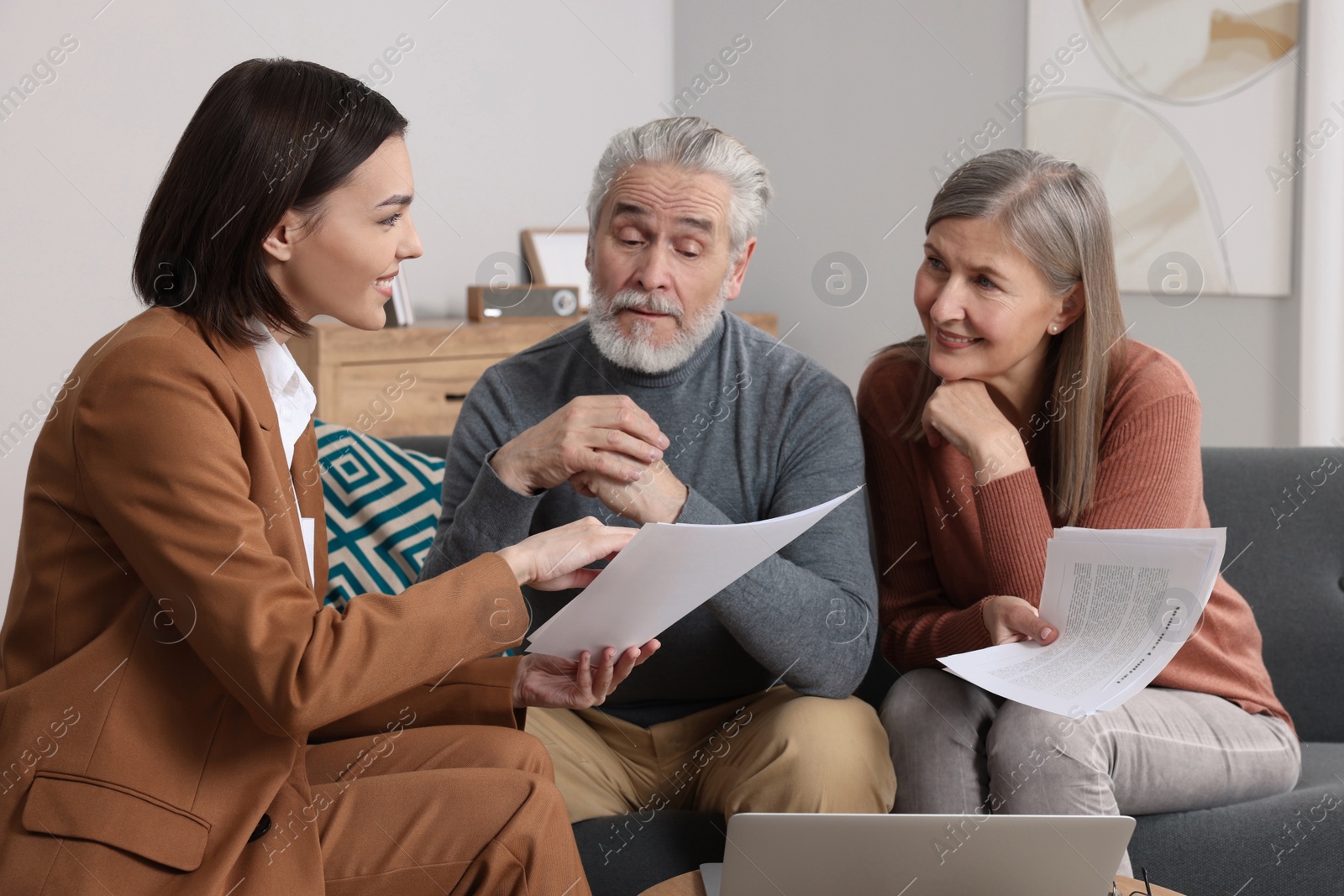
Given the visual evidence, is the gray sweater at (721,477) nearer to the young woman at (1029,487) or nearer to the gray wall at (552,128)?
the young woman at (1029,487)

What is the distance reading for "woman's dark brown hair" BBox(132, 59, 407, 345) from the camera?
1089 mm

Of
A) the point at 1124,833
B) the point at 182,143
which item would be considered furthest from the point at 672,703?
the point at 182,143

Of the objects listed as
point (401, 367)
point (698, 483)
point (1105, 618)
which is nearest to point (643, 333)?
point (698, 483)

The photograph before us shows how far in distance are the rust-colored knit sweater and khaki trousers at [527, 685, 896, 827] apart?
23 cm

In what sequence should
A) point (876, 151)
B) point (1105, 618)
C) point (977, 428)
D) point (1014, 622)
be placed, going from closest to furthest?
point (1105, 618), point (1014, 622), point (977, 428), point (876, 151)

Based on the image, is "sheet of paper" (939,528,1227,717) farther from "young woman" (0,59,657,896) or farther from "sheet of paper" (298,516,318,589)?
"sheet of paper" (298,516,318,589)

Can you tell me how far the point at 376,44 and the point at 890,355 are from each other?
2.39 metres

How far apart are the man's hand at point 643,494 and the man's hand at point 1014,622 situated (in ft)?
1.44

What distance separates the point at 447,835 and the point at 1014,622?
0.76 meters

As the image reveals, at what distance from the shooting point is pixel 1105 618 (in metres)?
1.36

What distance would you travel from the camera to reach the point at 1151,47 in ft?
10.5

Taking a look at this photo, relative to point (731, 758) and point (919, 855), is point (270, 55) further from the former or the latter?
point (919, 855)

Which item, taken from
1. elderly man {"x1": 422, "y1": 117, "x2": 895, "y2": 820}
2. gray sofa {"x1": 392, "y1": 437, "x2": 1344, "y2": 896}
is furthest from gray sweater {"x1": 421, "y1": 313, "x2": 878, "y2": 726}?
gray sofa {"x1": 392, "y1": 437, "x2": 1344, "y2": 896}

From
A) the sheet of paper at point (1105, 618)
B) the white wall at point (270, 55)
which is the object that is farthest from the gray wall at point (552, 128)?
the sheet of paper at point (1105, 618)
